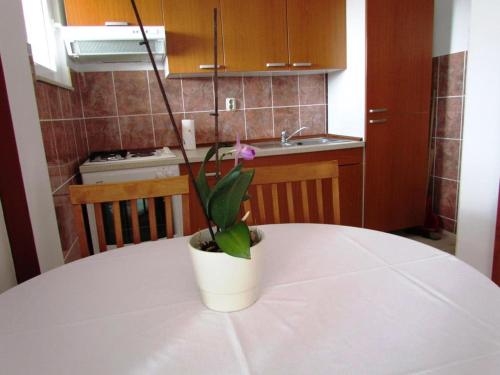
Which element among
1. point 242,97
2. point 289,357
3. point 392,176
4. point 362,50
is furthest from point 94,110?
point 289,357

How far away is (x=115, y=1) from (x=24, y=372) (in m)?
2.22

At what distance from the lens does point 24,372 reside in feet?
1.90

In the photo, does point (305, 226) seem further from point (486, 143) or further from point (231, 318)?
point (486, 143)

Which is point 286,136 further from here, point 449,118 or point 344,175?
point 449,118

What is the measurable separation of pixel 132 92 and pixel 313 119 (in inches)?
59.0

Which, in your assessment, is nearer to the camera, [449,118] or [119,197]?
[119,197]

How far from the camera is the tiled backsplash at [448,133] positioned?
2.72m

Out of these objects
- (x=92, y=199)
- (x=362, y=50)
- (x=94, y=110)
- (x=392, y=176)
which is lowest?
(x=392, y=176)

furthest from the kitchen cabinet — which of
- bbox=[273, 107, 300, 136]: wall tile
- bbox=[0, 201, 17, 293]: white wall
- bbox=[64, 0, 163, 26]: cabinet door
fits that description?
bbox=[0, 201, 17, 293]: white wall

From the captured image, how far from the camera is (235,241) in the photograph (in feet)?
2.12

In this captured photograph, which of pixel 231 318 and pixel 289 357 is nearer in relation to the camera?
pixel 289 357

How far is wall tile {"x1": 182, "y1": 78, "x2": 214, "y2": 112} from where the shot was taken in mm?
2730

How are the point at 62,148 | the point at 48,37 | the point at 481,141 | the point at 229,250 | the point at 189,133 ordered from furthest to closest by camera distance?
the point at 189,133 → the point at 48,37 → the point at 62,148 → the point at 481,141 → the point at 229,250

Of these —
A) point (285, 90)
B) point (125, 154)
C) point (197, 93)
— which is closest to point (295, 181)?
point (125, 154)
